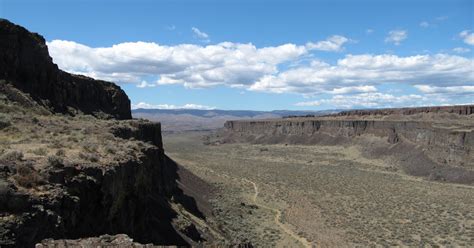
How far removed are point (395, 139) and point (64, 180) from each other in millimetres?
84115

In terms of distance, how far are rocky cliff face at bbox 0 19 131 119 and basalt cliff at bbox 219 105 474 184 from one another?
45783 millimetres

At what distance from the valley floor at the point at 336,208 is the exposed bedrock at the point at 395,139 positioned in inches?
197

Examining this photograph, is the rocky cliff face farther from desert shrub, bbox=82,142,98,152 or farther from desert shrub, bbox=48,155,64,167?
desert shrub, bbox=48,155,64,167

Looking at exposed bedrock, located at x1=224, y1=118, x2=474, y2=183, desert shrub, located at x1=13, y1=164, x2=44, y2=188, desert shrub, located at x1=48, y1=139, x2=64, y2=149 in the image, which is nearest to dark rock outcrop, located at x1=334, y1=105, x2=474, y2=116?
exposed bedrock, located at x1=224, y1=118, x2=474, y2=183

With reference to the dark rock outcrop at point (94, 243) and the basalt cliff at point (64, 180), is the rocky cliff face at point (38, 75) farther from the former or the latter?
the dark rock outcrop at point (94, 243)

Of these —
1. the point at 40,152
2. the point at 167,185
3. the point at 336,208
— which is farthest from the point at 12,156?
the point at 336,208

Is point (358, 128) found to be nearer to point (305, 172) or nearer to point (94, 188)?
point (305, 172)

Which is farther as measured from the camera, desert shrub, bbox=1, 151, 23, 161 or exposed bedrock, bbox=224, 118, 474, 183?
exposed bedrock, bbox=224, 118, 474, 183

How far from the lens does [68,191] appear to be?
1153 centimetres

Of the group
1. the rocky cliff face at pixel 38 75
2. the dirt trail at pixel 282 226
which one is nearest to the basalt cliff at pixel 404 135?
the dirt trail at pixel 282 226

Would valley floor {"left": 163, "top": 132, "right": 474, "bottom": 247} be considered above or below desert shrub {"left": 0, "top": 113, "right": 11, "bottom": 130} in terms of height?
below

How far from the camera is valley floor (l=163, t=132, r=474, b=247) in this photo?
29.2m

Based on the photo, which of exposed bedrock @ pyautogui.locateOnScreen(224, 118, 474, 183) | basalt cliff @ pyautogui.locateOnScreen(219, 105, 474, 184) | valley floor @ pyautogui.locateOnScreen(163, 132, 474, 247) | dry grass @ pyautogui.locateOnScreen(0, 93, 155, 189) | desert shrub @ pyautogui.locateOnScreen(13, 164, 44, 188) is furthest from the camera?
basalt cliff @ pyautogui.locateOnScreen(219, 105, 474, 184)

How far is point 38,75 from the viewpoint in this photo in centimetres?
3356
